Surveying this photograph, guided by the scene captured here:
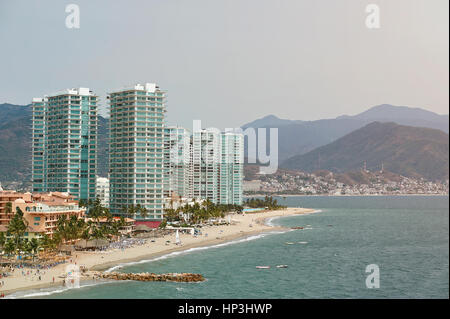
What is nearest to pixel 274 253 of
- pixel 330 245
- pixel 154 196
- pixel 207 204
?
pixel 330 245

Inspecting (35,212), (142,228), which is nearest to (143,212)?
(142,228)

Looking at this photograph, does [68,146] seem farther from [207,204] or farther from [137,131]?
[207,204]

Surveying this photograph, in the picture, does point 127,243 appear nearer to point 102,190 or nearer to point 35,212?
point 35,212

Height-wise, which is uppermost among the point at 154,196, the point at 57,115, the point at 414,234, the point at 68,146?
the point at 57,115

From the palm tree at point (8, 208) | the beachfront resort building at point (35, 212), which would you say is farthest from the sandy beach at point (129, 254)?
the palm tree at point (8, 208)

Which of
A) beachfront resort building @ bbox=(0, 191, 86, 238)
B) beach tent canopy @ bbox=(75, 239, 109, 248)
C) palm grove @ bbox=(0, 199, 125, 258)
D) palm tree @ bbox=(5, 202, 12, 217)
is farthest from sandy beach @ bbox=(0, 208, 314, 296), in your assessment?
palm tree @ bbox=(5, 202, 12, 217)
